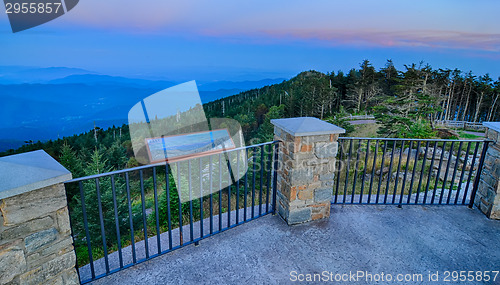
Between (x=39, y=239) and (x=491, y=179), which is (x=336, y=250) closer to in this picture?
(x=491, y=179)

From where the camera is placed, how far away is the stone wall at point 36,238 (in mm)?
1552

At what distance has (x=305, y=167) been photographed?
9.45 feet

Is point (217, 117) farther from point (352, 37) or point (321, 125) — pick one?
point (321, 125)

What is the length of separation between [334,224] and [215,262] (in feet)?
4.79

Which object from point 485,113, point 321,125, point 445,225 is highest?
point 321,125

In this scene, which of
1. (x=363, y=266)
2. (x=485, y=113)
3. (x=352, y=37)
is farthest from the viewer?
(x=485, y=113)

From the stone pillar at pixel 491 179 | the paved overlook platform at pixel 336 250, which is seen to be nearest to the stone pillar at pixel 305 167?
the paved overlook platform at pixel 336 250

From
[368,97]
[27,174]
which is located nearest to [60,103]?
[368,97]

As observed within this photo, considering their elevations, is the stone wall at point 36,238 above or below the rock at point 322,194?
above

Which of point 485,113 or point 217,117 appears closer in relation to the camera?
point 485,113

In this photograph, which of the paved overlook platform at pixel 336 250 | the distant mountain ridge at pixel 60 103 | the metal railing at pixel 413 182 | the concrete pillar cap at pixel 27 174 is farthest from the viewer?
the distant mountain ridge at pixel 60 103

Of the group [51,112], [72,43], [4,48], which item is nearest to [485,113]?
[72,43]

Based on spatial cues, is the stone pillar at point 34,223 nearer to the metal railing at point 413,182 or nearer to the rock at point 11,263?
the rock at point 11,263

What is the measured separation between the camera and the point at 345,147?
44.7ft
